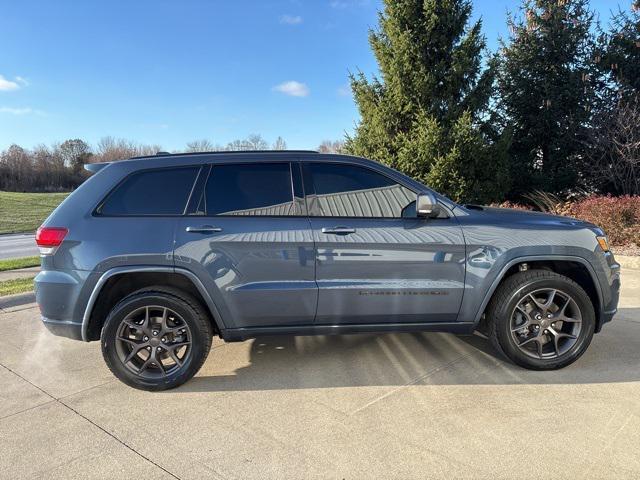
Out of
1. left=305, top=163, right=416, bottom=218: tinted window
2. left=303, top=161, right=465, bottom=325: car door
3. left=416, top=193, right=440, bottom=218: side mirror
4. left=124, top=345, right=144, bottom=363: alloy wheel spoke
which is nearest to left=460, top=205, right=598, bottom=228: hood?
left=303, top=161, right=465, bottom=325: car door

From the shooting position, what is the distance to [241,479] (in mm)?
2371

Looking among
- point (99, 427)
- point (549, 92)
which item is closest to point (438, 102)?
point (549, 92)

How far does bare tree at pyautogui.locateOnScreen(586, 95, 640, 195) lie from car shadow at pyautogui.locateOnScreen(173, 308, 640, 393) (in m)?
8.32

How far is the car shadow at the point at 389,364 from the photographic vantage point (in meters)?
3.47

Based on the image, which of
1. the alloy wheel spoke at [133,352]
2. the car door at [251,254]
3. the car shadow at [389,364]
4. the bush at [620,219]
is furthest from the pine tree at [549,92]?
the alloy wheel spoke at [133,352]

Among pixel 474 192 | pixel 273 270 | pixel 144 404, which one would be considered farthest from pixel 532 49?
pixel 144 404

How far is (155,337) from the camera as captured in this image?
3.40 meters

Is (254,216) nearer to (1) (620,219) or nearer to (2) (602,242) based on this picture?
(2) (602,242)

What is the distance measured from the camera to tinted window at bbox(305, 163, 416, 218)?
3.48m

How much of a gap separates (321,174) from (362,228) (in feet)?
1.85

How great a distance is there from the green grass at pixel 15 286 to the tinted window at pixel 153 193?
435 cm

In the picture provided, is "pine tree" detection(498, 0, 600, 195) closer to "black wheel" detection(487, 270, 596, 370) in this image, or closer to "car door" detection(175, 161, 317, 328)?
"black wheel" detection(487, 270, 596, 370)

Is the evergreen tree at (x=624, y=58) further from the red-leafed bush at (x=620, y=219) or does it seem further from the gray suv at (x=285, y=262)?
the gray suv at (x=285, y=262)

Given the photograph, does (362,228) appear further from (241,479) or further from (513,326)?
(241,479)
